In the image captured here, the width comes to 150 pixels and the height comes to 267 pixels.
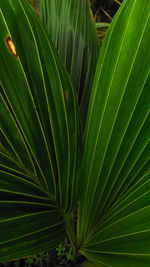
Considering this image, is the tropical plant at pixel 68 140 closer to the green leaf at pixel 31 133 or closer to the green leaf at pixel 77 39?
the green leaf at pixel 31 133

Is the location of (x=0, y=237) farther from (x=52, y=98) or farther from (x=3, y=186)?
(x=52, y=98)

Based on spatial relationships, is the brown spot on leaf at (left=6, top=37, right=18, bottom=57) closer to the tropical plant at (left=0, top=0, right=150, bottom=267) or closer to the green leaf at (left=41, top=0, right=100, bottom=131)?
the tropical plant at (left=0, top=0, right=150, bottom=267)

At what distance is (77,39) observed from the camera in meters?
0.81

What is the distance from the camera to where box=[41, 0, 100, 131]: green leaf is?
80cm

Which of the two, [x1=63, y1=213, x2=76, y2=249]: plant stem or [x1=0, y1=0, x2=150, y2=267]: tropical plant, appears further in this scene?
[x1=63, y1=213, x2=76, y2=249]: plant stem

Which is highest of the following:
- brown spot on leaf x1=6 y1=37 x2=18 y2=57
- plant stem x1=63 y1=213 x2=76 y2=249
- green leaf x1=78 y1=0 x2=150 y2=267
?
brown spot on leaf x1=6 y1=37 x2=18 y2=57

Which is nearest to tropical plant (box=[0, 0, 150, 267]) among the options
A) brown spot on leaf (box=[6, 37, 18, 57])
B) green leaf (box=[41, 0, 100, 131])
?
brown spot on leaf (box=[6, 37, 18, 57])

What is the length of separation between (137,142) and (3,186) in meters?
0.32

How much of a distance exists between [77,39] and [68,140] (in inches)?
14.4

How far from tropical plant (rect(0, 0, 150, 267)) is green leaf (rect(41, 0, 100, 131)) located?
0.22 meters

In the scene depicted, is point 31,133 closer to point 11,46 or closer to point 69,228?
point 11,46

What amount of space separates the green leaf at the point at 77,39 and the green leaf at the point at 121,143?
0.21 m

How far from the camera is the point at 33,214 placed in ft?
1.84

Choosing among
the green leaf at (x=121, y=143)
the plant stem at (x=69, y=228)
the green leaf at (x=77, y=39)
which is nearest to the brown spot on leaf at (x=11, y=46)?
the green leaf at (x=121, y=143)
